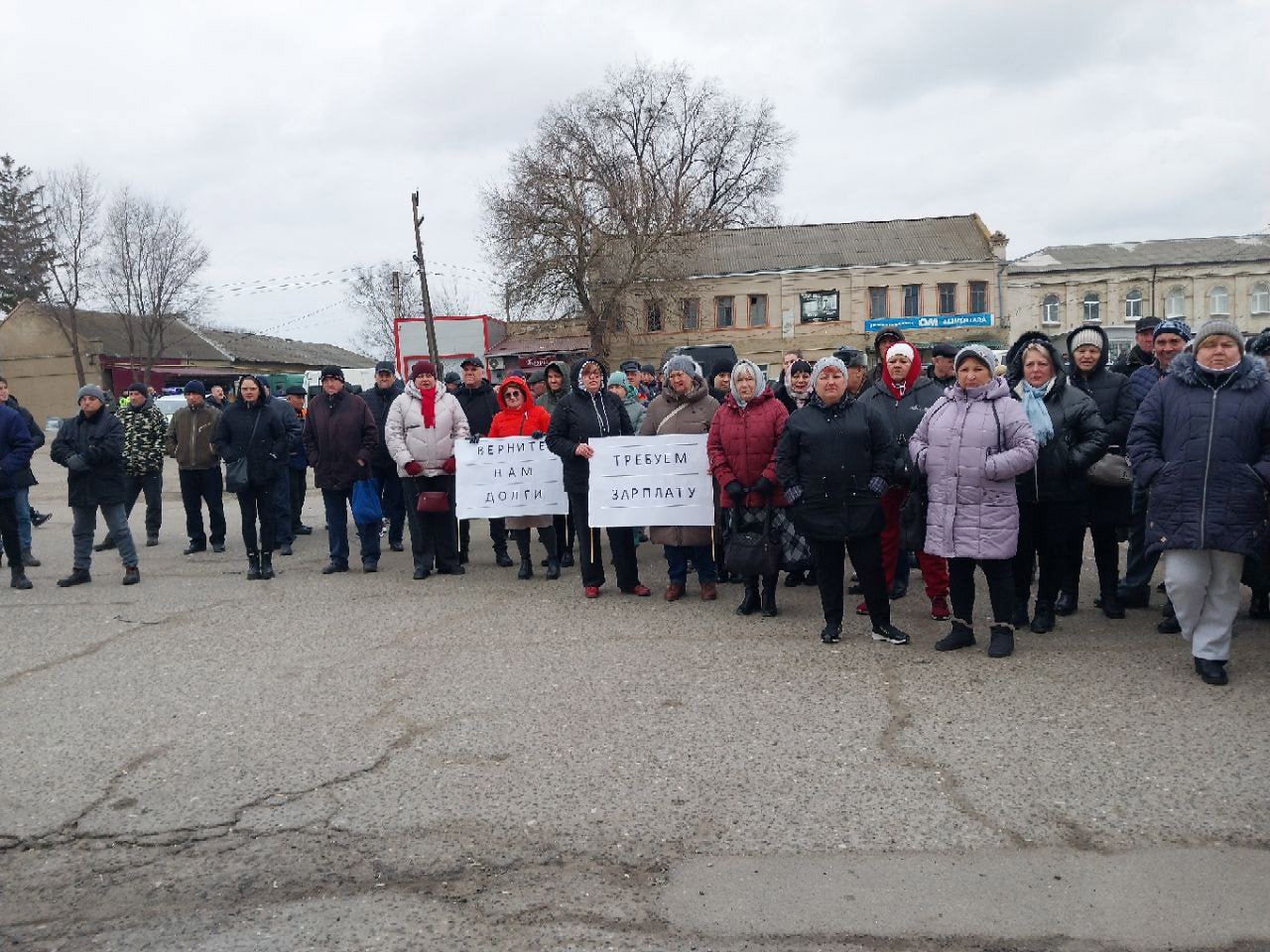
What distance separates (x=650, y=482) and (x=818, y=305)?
4720 cm

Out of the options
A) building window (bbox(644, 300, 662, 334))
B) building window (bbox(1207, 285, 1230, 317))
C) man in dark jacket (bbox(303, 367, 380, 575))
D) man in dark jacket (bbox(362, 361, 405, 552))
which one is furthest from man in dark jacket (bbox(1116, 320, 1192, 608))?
building window (bbox(1207, 285, 1230, 317))

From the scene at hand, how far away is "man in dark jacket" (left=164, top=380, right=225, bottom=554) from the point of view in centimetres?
1183

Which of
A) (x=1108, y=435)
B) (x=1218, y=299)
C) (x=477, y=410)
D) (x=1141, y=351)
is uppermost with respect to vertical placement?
(x=1218, y=299)

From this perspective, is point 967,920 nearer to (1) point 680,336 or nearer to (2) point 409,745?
(2) point 409,745

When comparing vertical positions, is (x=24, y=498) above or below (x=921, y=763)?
above

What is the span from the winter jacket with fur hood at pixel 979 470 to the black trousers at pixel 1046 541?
641mm

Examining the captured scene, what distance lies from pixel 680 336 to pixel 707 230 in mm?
7356

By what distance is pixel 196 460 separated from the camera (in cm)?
1184

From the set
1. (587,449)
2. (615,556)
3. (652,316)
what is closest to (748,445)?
(587,449)

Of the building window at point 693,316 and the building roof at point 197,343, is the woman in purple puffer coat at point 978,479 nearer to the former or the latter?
the building window at point 693,316

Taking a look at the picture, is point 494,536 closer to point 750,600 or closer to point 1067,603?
point 750,600

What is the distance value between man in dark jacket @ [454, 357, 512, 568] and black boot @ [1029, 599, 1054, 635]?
17.2 ft

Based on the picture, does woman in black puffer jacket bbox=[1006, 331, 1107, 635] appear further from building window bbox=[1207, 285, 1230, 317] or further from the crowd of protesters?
building window bbox=[1207, 285, 1230, 317]

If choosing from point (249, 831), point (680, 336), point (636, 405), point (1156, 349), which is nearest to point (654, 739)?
point (249, 831)
